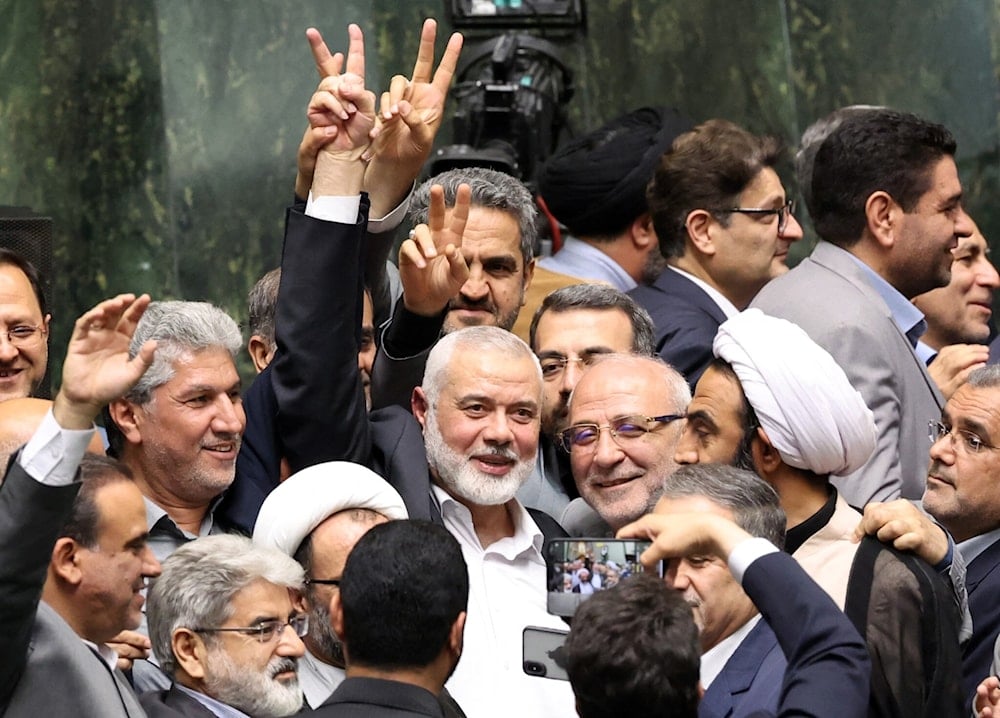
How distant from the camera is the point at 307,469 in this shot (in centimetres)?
381

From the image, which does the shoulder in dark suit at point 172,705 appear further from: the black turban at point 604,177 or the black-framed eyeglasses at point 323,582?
the black turban at point 604,177

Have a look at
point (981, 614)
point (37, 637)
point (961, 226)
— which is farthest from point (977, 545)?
point (37, 637)

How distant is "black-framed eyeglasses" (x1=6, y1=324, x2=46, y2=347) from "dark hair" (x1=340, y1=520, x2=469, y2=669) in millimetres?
1368

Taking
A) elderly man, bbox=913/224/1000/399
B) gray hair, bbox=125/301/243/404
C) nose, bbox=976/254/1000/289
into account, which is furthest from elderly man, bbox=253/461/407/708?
nose, bbox=976/254/1000/289

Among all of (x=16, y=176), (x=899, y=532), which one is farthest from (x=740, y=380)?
(x=16, y=176)

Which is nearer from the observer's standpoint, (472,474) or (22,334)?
(472,474)

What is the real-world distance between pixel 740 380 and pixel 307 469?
2.73 ft

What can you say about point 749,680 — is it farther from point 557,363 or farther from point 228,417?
point 557,363

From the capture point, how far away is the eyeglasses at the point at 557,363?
4531mm

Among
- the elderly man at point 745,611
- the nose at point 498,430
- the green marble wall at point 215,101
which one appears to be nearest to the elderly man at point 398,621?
the elderly man at point 745,611

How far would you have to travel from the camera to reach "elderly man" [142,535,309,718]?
3529mm

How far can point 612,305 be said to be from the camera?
4570mm

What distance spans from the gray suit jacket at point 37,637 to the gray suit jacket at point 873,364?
170 cm

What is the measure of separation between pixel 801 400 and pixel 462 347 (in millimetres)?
812
